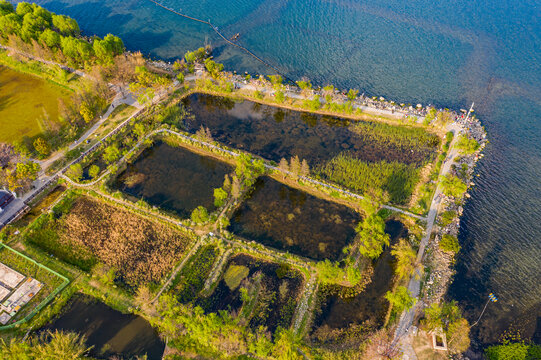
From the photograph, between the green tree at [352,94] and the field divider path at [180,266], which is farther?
the green tree at [352,94]

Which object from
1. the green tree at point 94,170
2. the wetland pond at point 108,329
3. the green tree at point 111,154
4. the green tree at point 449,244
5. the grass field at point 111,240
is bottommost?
the wetland pond at point 108,329

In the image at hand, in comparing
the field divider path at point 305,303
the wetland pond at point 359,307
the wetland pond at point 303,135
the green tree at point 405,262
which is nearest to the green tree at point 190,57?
the wetland pond at point 303,135

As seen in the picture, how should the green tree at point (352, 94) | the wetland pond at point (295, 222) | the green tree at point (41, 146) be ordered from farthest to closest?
the green tree at point (352, 94), the green tree at point (41, 146), the wetland pond at point (295, 222)

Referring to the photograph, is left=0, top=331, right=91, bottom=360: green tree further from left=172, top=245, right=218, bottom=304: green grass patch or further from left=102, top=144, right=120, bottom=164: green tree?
left=102, top=144, right=120, bottom=164: green tree

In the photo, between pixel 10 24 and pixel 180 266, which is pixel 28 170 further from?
pixel 10 24

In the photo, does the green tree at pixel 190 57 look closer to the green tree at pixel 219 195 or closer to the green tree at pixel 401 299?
the green tree at pixel 219 195

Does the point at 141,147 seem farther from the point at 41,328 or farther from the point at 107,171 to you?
the point at 41,328

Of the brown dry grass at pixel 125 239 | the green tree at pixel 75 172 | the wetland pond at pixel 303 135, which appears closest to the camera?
the brown dry grass at pixel 125 239

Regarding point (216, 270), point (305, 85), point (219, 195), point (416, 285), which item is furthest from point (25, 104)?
point (416, 285)
